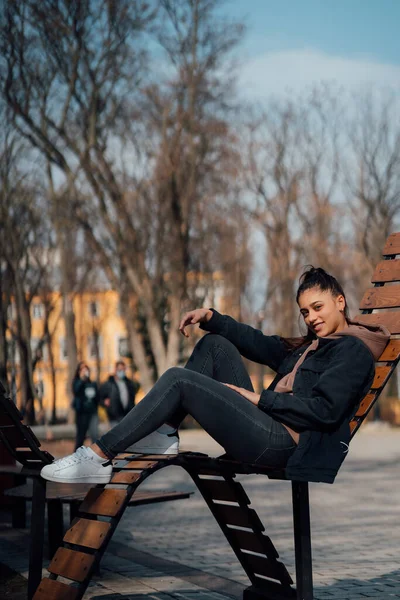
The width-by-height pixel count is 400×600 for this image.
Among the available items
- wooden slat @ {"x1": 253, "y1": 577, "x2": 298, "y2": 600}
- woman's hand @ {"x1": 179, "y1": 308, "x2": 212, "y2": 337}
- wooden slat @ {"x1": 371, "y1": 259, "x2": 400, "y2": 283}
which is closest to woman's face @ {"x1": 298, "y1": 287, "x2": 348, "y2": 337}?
woman's hand @ {"x1": 179, "y1": 308, "x2": 212, "y2": 337}

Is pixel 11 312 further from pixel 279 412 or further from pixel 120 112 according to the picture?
pixel 279 412

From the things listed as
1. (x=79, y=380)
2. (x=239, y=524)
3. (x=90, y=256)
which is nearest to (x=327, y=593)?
(x=239, y=524)

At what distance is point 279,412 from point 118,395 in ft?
53.0

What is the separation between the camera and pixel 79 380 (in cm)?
2058

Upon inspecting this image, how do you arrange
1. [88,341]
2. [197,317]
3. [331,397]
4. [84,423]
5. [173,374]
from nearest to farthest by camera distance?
Result: [331,397]
[173,374]
[197,317]
[84,423]
[88,341]

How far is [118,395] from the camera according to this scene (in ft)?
68.7

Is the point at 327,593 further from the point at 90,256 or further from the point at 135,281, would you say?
the point at 90,256

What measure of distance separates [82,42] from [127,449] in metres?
18.3

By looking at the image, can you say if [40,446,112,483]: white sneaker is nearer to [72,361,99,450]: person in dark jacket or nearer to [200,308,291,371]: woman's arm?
[200,308,291,371]: woman's arm

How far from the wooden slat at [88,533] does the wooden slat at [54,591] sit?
20cm

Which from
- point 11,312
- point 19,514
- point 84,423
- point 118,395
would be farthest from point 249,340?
point 11,312

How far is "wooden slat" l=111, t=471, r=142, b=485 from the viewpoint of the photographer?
16.3 ft

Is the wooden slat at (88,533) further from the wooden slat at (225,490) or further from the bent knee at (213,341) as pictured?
the bent knee at (213,341)

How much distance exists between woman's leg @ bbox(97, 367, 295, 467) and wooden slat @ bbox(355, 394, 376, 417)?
52 centimetres
